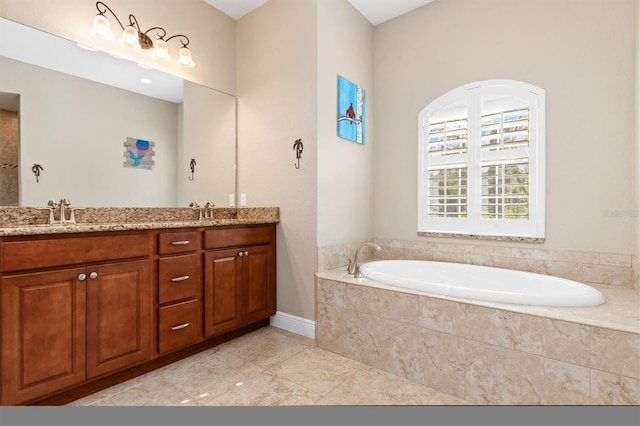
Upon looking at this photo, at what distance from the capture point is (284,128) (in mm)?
2582

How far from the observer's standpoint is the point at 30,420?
141 centimetres

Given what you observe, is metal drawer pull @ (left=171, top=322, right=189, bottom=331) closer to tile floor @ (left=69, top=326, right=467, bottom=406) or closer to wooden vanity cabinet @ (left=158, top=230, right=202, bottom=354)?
wooden vanity cabinet @ (left=158, top=230, right=202, bottom=354)

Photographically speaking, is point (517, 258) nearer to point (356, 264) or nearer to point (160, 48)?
point (356, 264)

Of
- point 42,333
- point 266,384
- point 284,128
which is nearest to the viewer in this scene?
point 42,333

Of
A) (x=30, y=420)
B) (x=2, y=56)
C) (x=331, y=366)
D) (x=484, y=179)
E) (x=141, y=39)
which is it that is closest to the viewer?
(x=30, y=420)

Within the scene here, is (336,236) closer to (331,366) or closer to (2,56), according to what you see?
(331,366)

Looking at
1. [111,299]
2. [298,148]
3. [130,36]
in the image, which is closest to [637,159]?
[298,148]

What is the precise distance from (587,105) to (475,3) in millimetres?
1179

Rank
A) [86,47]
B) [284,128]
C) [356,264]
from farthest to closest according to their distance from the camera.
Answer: [284,128]
[356,264]
[86,47]

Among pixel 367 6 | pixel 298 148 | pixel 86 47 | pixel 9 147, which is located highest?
pixel 367 6

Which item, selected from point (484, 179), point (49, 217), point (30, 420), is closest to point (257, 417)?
point (30, 420)

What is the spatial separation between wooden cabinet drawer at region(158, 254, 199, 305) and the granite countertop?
0.22 meters

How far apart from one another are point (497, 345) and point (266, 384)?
1243mm

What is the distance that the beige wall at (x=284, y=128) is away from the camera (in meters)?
2.43
